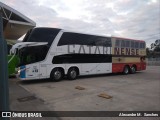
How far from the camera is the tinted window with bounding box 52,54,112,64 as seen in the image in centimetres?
1221

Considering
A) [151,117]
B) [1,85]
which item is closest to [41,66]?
[151,117]

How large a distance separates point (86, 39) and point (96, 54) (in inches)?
60.4

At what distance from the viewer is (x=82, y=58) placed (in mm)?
13562

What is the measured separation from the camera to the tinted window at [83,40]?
1243 cm

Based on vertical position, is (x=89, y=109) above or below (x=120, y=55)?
below

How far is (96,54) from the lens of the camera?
570 inches

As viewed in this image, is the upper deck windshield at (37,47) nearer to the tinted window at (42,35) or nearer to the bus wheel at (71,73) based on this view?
the tinted window at (42,35)

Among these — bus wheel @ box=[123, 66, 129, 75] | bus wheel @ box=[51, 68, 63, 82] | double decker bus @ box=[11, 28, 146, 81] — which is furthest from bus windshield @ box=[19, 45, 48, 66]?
bus wheel @ box=[123, 66, 129, 75]

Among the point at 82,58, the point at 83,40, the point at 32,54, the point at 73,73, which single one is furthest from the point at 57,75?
the point at 83,40

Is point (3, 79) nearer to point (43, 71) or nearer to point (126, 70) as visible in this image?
point (43, 71)

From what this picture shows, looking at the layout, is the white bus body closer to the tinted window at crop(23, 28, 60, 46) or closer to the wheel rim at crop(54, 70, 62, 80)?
the wheel rim at crop(54, 70, 62, 80)

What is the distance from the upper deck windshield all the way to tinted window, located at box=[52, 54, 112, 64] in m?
0.96

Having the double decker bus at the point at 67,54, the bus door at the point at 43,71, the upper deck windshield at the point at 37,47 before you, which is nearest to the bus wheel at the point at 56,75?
the double decker bus at the point at 67,54

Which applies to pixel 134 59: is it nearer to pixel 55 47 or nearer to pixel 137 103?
pixel 55 47
